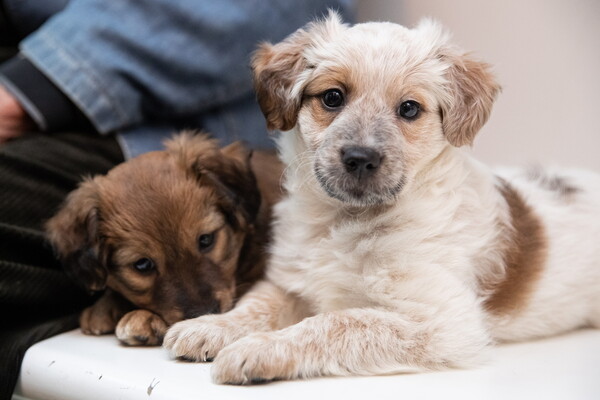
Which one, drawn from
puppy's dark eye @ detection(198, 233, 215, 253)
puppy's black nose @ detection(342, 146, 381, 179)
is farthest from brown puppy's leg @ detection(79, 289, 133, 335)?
puppy's black nose @ detection(342, 146, 381, 179)

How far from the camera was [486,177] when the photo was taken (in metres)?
2.33

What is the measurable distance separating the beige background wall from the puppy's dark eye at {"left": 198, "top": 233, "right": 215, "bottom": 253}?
1.52 meters

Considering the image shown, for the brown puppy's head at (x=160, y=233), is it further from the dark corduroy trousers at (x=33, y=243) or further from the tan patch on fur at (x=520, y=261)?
the tan patch on fur at (x=520, y=261)

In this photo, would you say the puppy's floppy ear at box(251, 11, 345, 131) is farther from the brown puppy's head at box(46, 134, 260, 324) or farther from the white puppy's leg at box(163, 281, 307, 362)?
the white puppy's leg at box(163, 281, 307, 362)

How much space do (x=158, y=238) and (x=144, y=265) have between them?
128 mm

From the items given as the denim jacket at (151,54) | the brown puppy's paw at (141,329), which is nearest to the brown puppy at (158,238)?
the brown puppy's paw at (141,329)

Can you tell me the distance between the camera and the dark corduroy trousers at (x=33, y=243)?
7.53ft

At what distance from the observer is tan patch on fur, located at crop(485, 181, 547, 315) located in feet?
7.32

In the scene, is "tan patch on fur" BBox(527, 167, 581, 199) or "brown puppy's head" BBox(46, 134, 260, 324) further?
"tan patch on fur" BBox(527, 167, 581, 199)

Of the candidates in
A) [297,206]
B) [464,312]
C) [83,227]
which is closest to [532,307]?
[464,312]

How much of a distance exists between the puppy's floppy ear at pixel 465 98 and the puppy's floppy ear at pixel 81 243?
120 centimetres

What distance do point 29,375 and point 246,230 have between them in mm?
859

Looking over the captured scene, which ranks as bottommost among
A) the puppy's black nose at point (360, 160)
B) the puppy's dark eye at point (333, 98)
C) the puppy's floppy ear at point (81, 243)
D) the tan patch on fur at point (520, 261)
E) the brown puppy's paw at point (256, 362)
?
the puppy's floppy ear at point (81, 243)

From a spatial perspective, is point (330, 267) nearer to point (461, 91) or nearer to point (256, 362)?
point (256, 362)
